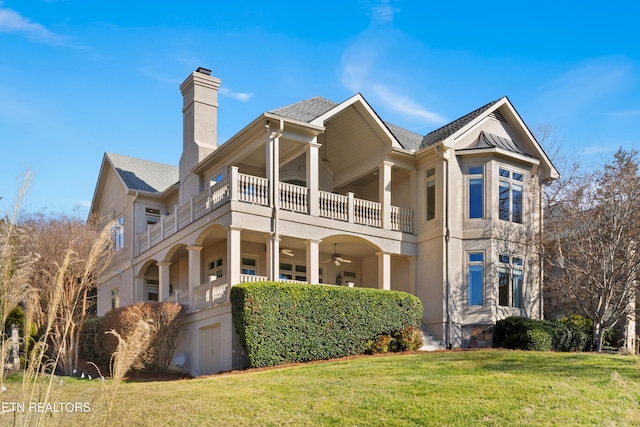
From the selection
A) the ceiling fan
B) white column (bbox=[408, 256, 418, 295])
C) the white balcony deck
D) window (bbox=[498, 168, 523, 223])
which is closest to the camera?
the white balcony deck

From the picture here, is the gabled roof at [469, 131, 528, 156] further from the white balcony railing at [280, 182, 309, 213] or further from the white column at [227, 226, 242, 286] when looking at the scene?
the white column at [227, 226, 242, 286]

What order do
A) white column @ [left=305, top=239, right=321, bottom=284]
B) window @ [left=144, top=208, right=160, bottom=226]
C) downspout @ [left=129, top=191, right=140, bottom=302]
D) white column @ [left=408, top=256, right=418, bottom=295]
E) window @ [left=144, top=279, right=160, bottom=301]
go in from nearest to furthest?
white column @ [left=305, top=239, right=321, bottom=284]
white column @ [left=408, top=256, right=418, bottom=295]
downspout @ [left=129, top=191, right=140, bottom=302]
window @ [left=144, top=279, right=160, bottom=301]
window @ [left=144, top=208, right=160, bottom=226]

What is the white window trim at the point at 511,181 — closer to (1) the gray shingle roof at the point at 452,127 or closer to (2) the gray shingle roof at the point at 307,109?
(1) the gray shingle roof at the point at 452,127

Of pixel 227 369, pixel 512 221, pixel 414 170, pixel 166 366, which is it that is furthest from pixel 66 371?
pixel 512 221

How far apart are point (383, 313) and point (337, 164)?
7089 mm

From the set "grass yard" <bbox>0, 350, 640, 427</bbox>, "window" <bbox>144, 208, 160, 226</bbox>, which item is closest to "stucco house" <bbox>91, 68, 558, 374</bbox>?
"window" <bbox>144, 208, 160, 226</bbox>

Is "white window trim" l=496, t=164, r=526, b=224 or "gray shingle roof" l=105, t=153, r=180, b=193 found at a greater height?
"gray shingle roof" l=105, t=153, r=180, b=193

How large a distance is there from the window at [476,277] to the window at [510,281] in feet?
1.99

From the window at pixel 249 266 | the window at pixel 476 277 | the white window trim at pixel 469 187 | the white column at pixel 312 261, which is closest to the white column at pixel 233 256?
the white column at pixel 312 261

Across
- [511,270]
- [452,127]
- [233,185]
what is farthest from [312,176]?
[511,270]

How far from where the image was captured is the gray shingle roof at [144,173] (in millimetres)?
27609

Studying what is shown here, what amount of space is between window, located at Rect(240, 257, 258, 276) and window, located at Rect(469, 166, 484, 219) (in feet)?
23.4

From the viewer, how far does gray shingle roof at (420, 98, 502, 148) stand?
21844 mm

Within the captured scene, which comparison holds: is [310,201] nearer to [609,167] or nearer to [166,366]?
[166,366]
